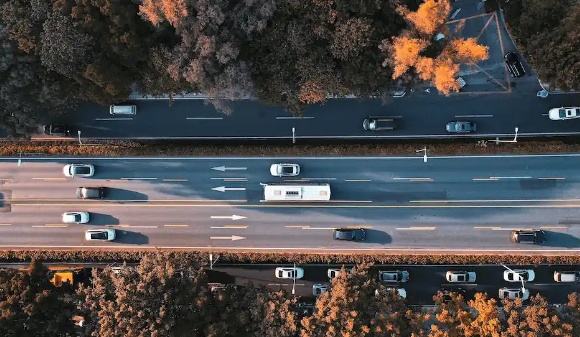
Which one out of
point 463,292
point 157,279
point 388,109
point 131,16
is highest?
point 131,16

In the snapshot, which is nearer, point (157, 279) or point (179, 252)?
point (157, 279)

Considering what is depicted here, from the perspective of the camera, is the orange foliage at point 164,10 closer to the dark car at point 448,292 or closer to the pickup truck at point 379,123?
the pickup truck at point 379,123

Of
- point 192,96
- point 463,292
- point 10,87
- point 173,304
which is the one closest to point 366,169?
point 463,292

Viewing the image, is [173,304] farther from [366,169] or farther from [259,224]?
[366,169]

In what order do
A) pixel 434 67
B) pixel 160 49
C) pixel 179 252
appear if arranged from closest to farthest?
pixel 434 67
pixel 160 49
pixel 179 252

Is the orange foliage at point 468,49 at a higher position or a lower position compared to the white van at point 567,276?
higher

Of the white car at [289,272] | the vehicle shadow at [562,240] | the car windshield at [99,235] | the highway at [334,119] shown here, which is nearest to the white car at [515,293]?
the vehicle shadow at [562,240]
